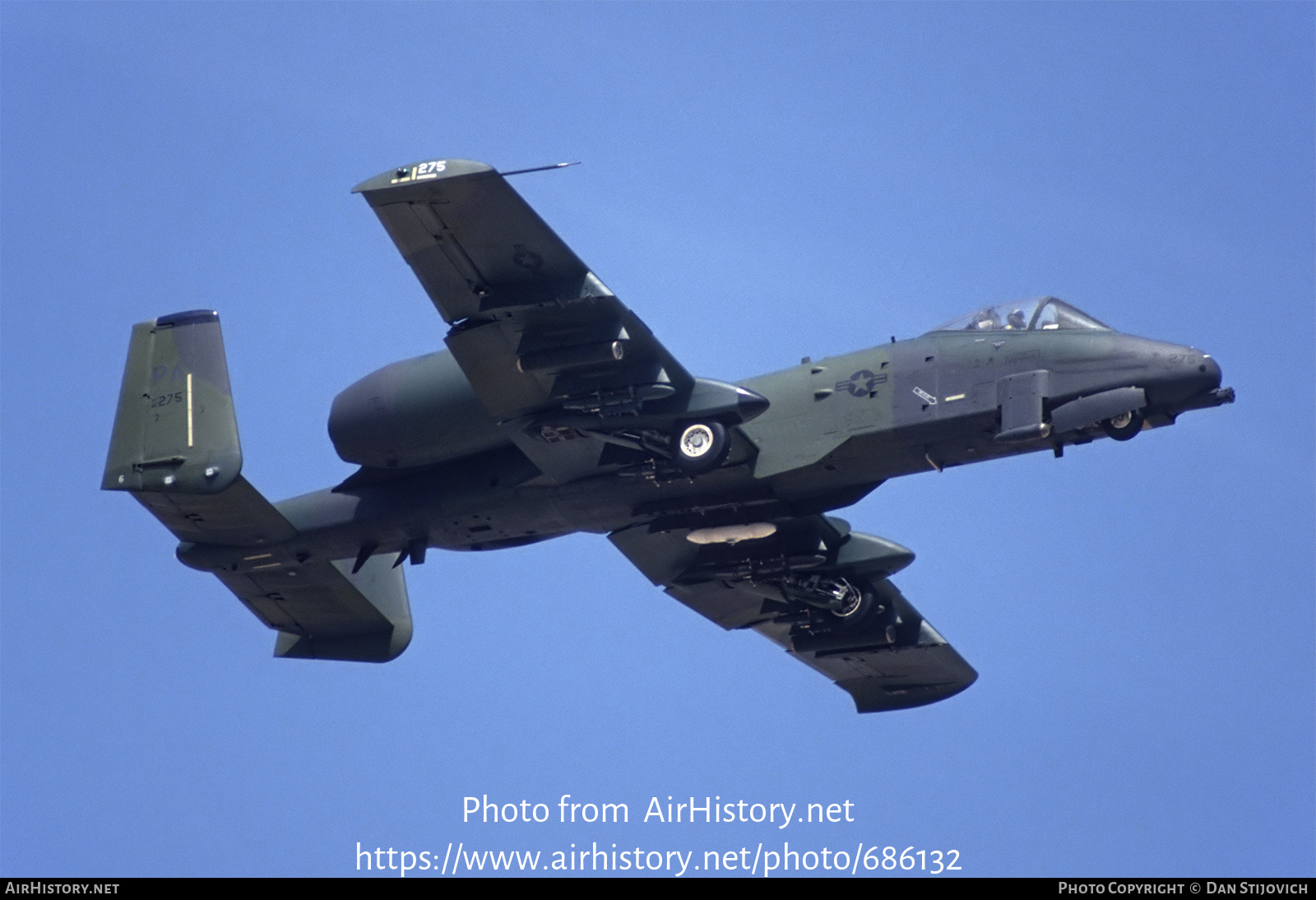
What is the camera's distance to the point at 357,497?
34562mm

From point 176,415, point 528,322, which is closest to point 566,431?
point 528,322

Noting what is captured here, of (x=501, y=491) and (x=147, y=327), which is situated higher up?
(x=147, y=327)

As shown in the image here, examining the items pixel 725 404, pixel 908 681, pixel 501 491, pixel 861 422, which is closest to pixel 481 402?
Answer: pixel 501 491

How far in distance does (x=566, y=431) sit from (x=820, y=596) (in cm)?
706

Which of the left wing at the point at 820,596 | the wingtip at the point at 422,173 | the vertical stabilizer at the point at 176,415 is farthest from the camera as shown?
the left wing at the point at 820,596

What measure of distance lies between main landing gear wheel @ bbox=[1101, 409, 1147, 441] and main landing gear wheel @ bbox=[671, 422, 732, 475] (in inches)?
226

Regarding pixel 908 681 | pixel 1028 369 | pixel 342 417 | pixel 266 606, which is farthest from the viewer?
pixel 908 681

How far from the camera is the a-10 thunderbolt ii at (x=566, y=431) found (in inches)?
1201

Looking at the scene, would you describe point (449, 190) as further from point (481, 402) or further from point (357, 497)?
point (357, 497)

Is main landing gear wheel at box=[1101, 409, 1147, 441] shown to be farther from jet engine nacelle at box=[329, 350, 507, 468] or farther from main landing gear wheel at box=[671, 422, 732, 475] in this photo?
jet engine nacelle at box=[329, 350, 507, 468]

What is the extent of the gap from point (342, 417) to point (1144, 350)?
12.8 meters

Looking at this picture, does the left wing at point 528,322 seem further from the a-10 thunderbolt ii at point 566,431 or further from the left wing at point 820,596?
the left wing at point 820,596

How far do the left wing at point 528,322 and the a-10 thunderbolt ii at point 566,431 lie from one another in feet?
0.12

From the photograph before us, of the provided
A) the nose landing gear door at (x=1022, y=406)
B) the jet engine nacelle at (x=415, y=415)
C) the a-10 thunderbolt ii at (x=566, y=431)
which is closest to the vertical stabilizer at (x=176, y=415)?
the a-10 thunderbolt ii at (x=566, y=431)
